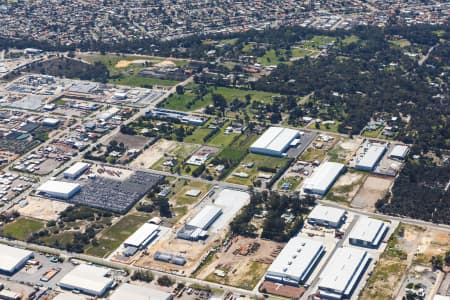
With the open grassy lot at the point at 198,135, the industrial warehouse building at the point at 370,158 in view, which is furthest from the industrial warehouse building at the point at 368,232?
the open grassy lot at the point at 198,135

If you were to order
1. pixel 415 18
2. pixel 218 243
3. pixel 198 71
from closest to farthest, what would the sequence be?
pixel 218 243 < pixel 198 71 < pixel 415 18

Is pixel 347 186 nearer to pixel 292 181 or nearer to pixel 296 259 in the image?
pixel 292 181

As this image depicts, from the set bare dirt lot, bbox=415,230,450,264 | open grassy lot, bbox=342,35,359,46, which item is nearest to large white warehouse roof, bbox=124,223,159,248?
bare dirt lot, bbox=415,230,450,264

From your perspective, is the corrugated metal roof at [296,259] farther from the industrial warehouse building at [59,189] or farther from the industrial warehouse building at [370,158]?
the industrial warehouse building at [59,189]

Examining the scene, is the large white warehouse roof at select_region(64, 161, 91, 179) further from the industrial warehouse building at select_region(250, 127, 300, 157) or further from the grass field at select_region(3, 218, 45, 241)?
the industrial warehouse building at select_region(250, 127, 300, 157)

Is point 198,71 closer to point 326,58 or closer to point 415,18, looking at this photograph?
point 326,58

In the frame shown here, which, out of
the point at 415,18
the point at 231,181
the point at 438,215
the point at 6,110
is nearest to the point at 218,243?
the point at 231,181

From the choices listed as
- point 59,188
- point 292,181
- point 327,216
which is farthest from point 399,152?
point 59,188
